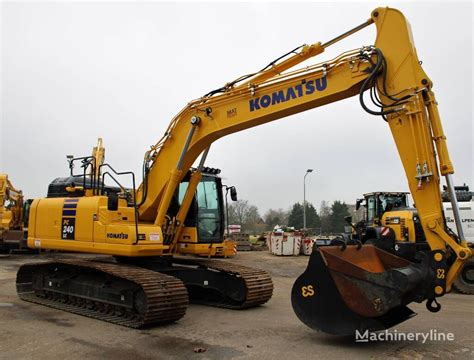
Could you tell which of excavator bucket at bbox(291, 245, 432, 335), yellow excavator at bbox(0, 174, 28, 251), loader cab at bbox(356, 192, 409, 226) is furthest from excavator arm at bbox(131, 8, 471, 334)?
yellow excavator at bbox(0, 174, 28, 251)

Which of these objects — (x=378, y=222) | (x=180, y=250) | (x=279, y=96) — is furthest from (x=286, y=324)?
(x=378, y=222)

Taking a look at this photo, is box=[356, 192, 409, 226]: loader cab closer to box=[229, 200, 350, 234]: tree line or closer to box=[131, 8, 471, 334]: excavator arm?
box=[131, 8, 471, 334]: excavator arm

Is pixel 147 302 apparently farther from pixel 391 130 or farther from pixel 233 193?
pixel 391 130

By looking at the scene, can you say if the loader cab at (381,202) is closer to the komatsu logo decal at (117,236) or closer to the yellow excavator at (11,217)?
the komatsu logo decal at (117,236)

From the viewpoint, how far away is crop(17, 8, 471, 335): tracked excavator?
588 cm

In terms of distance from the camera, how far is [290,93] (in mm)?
7477

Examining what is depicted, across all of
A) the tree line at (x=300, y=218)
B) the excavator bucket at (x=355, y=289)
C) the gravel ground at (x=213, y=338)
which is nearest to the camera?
the excavator bucket at (x=355, y=289)

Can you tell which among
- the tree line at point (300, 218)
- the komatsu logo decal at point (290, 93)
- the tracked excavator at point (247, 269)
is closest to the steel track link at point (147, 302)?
the tracked excavator at point (247, 269)

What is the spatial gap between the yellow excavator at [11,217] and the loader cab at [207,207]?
1198 cm

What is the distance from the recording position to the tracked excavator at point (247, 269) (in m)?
5.88

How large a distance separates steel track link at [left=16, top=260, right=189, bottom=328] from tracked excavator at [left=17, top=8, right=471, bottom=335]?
0.8 inches

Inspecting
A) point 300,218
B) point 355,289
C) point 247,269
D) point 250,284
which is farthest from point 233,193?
point 300,218

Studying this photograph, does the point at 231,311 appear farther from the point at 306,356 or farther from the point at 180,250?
the point at 306,356

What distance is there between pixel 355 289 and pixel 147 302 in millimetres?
3046
